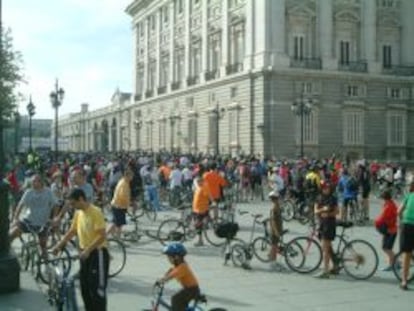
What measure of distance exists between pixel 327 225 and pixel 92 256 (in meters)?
6.15

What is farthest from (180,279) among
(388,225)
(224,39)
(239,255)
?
(224,39)

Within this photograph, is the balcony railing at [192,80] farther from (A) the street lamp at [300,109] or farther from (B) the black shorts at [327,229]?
(B) the black shorts at [327,229]

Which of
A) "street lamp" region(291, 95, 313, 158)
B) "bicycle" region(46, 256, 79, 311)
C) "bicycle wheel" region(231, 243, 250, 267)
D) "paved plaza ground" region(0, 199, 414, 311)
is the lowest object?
"paved plaza ground" region(0, 199, 414, 311)

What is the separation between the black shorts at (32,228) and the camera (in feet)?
46.9

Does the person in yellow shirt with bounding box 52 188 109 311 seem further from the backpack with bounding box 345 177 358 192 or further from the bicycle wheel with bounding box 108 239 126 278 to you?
the backpack with bounding box 345 177 358 192

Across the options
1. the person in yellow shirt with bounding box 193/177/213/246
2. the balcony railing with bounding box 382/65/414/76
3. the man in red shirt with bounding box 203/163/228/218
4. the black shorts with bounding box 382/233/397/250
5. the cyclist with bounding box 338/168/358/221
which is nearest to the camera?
the black shorts with bounding box 382/233/397/250

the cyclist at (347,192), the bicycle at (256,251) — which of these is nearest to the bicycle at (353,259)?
the bicycle at (256,251)

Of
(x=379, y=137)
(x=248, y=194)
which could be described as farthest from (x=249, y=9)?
(x=248, y=194)

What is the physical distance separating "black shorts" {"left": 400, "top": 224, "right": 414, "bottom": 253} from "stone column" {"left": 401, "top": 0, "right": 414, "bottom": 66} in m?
49.0

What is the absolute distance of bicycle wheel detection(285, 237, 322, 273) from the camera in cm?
1478

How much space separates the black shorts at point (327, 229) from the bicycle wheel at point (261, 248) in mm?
1623

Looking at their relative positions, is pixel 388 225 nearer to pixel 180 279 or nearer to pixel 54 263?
pixel 54 263

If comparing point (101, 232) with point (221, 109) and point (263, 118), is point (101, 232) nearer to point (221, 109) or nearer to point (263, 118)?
point (263, 118)

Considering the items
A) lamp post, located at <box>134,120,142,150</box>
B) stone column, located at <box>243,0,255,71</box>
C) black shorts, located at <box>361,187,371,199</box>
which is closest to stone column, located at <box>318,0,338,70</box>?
stone column, located at <box>243,0,255,71</box>
